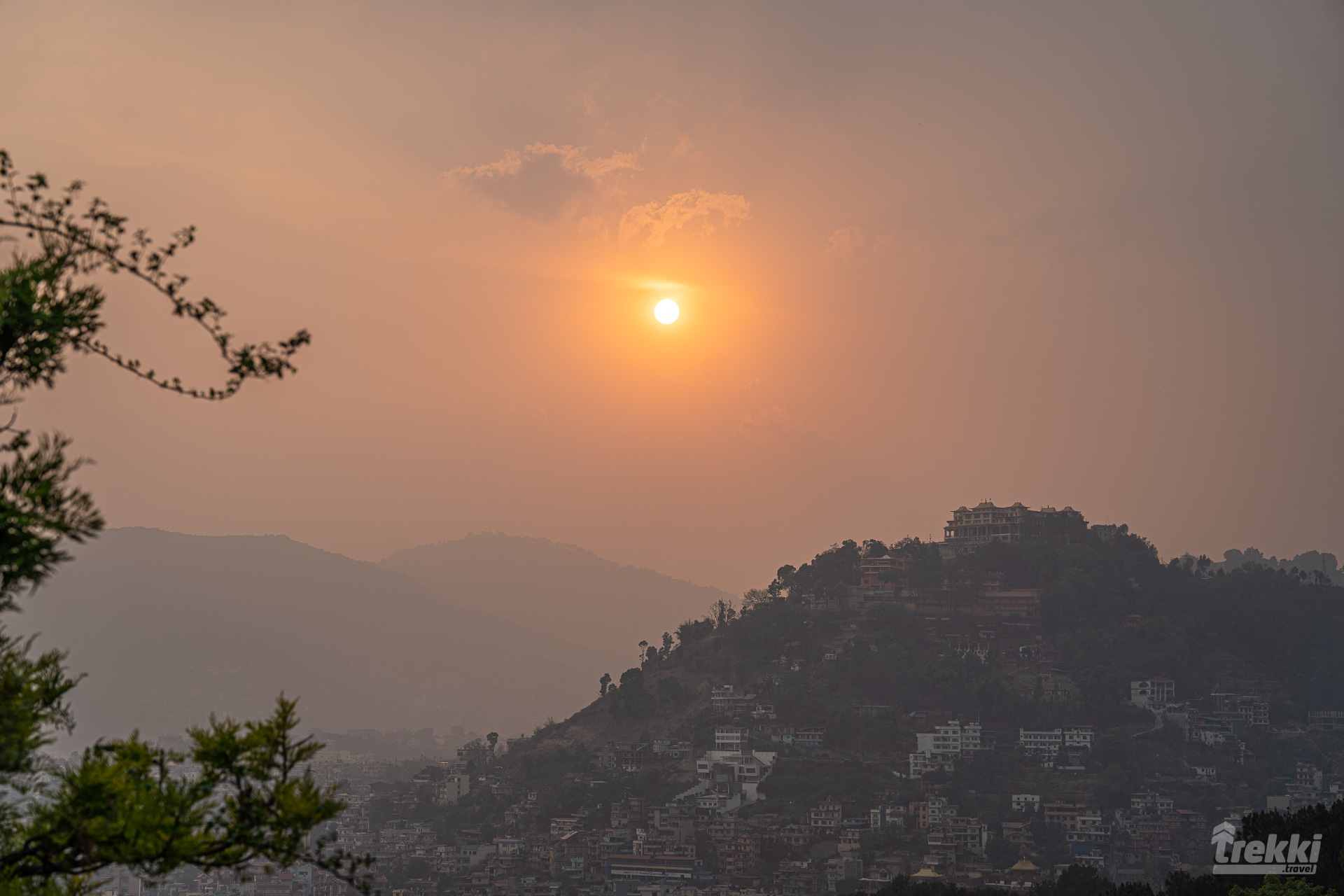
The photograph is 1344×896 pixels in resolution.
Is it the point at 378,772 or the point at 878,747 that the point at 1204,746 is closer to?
the point at 878,747

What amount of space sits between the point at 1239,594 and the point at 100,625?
12314 cm

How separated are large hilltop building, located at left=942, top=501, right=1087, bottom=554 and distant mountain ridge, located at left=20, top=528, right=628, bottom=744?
7164 cm

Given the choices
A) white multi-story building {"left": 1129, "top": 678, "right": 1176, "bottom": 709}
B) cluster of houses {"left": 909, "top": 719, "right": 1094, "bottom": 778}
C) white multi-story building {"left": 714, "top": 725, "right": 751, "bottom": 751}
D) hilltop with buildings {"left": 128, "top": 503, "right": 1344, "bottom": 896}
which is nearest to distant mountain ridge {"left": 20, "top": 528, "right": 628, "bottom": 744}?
hilltop with buildings {"left": 128, "top": 503, "right": 1344, "bottom": 896}

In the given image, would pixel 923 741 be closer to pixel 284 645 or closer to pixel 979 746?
pixel 979 746

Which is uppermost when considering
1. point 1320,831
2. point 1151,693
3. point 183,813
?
point 1151,693

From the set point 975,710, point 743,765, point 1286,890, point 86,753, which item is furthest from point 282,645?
point 86,753

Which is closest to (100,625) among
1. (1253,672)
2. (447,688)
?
(447,688)

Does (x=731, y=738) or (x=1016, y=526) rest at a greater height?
(x=1016, y=526)

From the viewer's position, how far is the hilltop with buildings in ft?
149

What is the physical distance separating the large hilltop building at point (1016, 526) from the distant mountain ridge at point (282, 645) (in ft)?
235

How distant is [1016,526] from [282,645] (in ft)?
362

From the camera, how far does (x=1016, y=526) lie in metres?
74.7

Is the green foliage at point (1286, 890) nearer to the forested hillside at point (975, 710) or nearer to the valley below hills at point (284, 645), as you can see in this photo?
the forested hillside at point (975, 710)

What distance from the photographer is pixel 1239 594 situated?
232 ft
